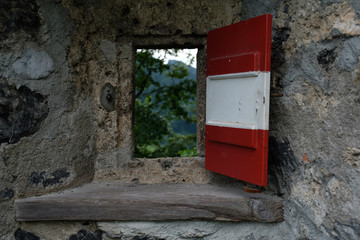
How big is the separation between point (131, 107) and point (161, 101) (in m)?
2.11

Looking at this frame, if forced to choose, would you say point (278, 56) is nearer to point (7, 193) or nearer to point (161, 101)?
point (7, 193)

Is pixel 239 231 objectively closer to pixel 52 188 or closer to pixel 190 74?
pixel 52 188

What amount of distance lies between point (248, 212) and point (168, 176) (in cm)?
67

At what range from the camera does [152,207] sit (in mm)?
1997

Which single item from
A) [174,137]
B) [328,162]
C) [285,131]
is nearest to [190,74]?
[174,137]

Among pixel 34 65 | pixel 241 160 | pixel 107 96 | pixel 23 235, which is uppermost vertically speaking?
pixel 34 65

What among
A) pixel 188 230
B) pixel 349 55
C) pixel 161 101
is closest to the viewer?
pixel 349 55

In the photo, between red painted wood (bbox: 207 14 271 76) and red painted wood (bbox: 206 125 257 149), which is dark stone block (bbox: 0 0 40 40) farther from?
red painted wood (bbox: 206 125 257 149)

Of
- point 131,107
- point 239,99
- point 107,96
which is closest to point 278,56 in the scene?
point 239,99

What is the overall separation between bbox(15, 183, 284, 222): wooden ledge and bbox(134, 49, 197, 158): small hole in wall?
7.49 feet

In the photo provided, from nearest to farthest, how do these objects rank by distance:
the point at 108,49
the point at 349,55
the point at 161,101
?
the point at 349,55 < the point at 108,49 < the point at 161,101

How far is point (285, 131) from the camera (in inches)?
75.1

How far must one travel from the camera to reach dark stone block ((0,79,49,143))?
194 cm

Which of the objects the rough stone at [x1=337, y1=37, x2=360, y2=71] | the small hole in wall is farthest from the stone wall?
the small hole in wall
